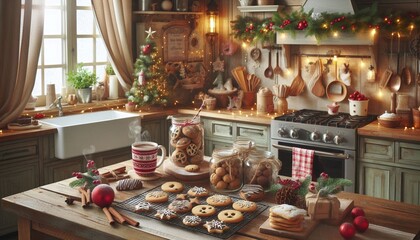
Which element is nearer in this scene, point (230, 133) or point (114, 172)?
point (114, 172)

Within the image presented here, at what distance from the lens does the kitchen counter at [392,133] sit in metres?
4.06

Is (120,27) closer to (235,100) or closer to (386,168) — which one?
(235,100)

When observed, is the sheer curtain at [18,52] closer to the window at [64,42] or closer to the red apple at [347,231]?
the window at [64,42]

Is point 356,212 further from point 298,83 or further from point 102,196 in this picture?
point 298,83

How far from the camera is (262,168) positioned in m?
2.54

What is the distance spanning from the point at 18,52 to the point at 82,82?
2.69 feet

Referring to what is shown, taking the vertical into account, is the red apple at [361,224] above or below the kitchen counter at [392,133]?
below

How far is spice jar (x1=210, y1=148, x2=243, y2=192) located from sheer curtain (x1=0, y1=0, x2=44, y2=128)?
2.36 metres

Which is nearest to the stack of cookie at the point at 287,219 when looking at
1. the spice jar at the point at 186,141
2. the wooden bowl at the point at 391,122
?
the spice jar at the point at 186,141

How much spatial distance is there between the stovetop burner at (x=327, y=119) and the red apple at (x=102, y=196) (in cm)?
250

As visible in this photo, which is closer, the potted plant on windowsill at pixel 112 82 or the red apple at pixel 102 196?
the red apple at pixel 102 196

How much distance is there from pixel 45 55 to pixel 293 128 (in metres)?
2.34

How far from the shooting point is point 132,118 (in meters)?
4.90

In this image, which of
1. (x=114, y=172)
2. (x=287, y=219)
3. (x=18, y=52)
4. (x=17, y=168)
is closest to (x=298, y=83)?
(x=18, y=52)
